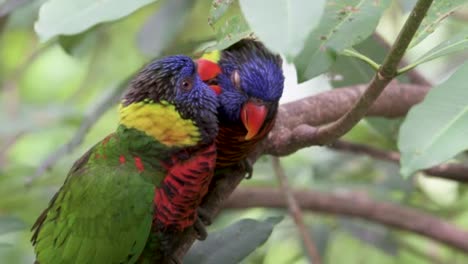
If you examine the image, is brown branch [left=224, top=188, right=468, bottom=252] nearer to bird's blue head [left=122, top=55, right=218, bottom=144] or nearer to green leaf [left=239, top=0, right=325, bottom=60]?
bird's blue head [left=122, top=55, right=218, bottom=144]

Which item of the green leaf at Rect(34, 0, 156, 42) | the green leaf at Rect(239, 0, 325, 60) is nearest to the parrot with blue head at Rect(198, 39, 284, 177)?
the green leaf at Rect(34, 0, 156, 42)

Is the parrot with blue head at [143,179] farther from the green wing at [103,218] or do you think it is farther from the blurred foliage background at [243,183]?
the blurred foliage background at [243,183]

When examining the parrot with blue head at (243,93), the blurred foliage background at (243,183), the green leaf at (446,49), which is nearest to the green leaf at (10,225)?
the blurred foliage background at (243,183)

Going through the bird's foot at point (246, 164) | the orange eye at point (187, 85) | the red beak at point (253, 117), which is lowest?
the bird's foot at point (246, 164)

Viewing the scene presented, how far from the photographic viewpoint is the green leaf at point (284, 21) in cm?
74

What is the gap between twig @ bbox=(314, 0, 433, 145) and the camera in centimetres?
96

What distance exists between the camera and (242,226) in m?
1.38

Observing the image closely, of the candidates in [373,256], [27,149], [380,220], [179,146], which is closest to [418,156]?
[179,146]

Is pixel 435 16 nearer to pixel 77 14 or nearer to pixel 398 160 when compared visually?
pixel 77 14

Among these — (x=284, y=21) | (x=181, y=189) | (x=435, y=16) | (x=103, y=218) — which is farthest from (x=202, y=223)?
(x=284, y=21)

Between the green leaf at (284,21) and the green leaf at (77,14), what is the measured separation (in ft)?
0.59

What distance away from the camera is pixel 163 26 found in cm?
190

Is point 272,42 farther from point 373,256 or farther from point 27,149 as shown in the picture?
point 27,149

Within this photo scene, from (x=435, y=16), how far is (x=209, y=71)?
1.97ft
